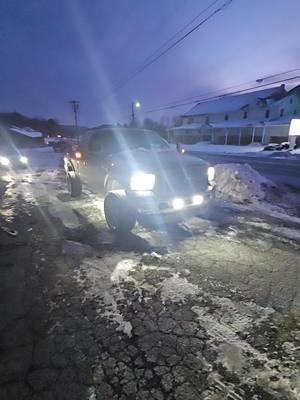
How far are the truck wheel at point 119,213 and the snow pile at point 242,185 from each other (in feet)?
13.8

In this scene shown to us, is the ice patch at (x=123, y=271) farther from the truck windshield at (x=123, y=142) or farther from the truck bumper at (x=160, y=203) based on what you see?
the truck windshield at (x=123, y=142)

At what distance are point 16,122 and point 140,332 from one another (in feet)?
298

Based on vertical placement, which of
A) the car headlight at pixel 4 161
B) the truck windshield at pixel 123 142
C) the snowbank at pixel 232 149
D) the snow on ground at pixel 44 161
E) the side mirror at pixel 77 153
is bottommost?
the snow on ground at pixel 44 161

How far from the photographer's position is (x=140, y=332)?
2.65 metres

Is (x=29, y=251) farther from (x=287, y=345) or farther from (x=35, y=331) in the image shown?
(x=287, y=345)

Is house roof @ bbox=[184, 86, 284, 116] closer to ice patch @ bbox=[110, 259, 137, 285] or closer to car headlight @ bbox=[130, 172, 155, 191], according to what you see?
car headlight @ bbox=[130, 172, 155, 191]

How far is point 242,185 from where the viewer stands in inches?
339

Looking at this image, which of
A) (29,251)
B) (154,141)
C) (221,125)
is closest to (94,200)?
(154,141)

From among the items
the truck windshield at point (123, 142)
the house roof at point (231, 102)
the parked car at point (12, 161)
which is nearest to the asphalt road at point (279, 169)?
the truck windshield at point (123, 142)

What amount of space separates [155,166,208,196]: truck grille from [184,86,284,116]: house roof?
4722 cm

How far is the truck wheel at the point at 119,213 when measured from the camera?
4.89 metres

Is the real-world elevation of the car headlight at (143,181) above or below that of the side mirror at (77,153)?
below

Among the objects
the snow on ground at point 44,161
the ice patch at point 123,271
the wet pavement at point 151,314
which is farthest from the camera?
the snow on ground at point 44,161

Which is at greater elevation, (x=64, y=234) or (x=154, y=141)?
(x=154, y=141)
